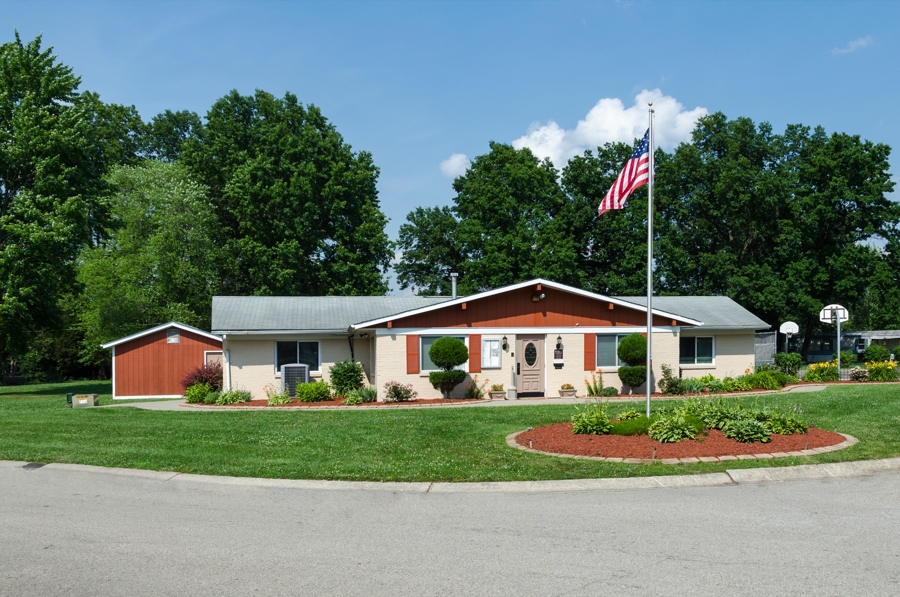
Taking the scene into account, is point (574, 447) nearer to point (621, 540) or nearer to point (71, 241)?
point (621, 540)

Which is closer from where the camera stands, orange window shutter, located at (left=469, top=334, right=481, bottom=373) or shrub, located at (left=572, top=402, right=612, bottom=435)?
shrub, located at (left=572, top=402, right=612, bottom=435)

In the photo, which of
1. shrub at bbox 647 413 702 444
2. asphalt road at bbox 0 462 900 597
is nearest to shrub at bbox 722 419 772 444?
shrub at bbox 647 413 702 444

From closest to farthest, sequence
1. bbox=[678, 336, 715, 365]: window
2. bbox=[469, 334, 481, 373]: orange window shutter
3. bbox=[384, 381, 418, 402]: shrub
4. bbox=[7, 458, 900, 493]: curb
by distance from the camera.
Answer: bbox=[7, 458, 900, 493]: curb
bbox=[384, 381, 418, 402]: shrub
bbox=[469, 334, 481, 373]: orange window shutter
bbox=[678, 336, 715, 365]: window

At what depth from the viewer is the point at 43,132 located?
31609 millimetres

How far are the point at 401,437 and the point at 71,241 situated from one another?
2478 centimetres

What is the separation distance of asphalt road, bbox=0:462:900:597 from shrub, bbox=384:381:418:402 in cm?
1264

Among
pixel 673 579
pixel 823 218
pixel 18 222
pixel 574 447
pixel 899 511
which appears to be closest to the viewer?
pixel 673 579

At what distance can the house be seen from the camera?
75.1 ft

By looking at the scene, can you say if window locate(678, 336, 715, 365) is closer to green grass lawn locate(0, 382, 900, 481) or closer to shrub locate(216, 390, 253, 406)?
green grass lawn locate(0, 382, 900, 481)

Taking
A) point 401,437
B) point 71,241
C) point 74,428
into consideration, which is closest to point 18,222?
point 71,241

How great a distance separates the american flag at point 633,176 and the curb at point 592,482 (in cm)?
545

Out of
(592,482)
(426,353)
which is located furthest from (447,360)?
(592,482)

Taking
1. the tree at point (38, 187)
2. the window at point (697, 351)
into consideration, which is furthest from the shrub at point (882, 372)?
the tree at point (38, 187)

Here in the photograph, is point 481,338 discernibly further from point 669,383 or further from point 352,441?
point 352,441
